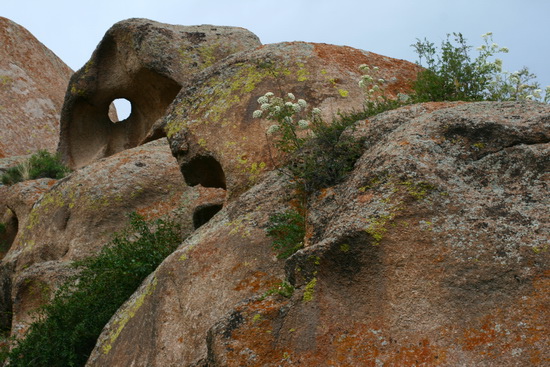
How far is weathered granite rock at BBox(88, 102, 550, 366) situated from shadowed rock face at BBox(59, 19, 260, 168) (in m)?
8.44

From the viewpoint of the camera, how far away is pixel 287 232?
6.18 meters

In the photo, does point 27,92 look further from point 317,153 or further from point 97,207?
point 317,153

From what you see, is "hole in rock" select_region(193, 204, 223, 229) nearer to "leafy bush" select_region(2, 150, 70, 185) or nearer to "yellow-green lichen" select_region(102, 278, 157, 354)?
"yellow-green lichen" select_region(102, 278, 157, 354)

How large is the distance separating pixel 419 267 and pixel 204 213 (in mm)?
5393

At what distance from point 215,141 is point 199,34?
26.2ft

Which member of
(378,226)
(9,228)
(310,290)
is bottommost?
(9,228)

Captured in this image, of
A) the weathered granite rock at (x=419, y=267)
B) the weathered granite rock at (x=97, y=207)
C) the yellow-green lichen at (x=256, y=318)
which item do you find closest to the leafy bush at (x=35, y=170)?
the weathered granite rock at (x=97, y=207)

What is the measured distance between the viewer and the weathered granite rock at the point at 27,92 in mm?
21438

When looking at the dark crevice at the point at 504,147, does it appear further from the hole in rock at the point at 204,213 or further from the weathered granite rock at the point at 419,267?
the hole in rock at the point at 204,213

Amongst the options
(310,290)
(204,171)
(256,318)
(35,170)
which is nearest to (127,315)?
(204,171)

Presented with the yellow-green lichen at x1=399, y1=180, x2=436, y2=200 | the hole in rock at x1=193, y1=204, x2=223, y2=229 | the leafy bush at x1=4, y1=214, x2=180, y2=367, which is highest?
the yellow-green lichen at x1=399, y1=180, x2=436, y2=200

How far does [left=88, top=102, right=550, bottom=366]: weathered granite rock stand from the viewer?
4.14 meters

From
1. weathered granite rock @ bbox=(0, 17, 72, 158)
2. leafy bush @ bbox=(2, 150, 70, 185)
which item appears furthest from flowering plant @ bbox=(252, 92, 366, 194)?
weathered granite rock @ bbox=(0, 17, 72, 158)

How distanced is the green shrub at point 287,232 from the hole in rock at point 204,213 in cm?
318
